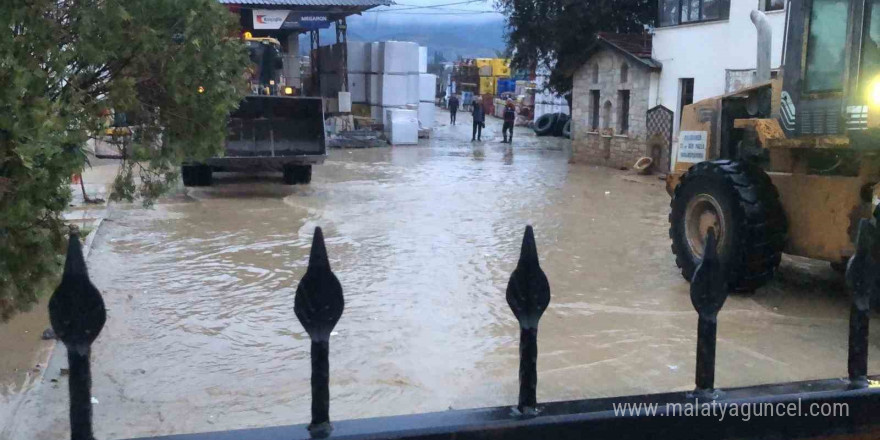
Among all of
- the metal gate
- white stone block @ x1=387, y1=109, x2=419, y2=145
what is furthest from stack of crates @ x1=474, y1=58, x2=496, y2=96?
the metal gate

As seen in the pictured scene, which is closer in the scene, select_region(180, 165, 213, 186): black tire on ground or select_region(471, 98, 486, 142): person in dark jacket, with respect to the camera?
select_region(180, 165, 213, 186): black tire on ground

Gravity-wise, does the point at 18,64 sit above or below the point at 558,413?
above

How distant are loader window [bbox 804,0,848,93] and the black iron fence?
14.7 feet

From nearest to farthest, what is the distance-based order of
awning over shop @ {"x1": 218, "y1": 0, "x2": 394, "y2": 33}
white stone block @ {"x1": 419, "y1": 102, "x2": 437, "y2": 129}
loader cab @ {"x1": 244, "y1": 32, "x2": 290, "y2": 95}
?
1. loader cab @ {"x1": 244, "y1": 32, "x2": 290, "y2": 95}
2. awning over shop @ {"x1": 218, "y1": 0, "x2": 394, "y2": 33}
3. white stone block @ {"x1": 419, "y1": 102, "x2": 437, "y2": 129}

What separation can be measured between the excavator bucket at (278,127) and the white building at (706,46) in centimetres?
790

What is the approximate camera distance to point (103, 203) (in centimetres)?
1200

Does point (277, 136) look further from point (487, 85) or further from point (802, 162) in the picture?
point (487, 85)

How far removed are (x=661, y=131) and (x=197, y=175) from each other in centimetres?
1025

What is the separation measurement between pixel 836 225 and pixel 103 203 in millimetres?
9749

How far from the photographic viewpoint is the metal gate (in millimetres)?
18297

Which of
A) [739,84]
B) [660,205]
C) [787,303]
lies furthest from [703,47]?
[787,303]

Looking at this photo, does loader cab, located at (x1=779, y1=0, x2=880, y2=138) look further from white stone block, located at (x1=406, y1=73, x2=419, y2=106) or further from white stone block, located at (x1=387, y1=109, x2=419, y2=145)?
white stone block, located at (x1=406, y1=73, x2=419, y2=106)

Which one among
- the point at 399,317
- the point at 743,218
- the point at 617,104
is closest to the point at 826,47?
the point at 743,218

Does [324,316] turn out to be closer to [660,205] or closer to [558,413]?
[558,413]
